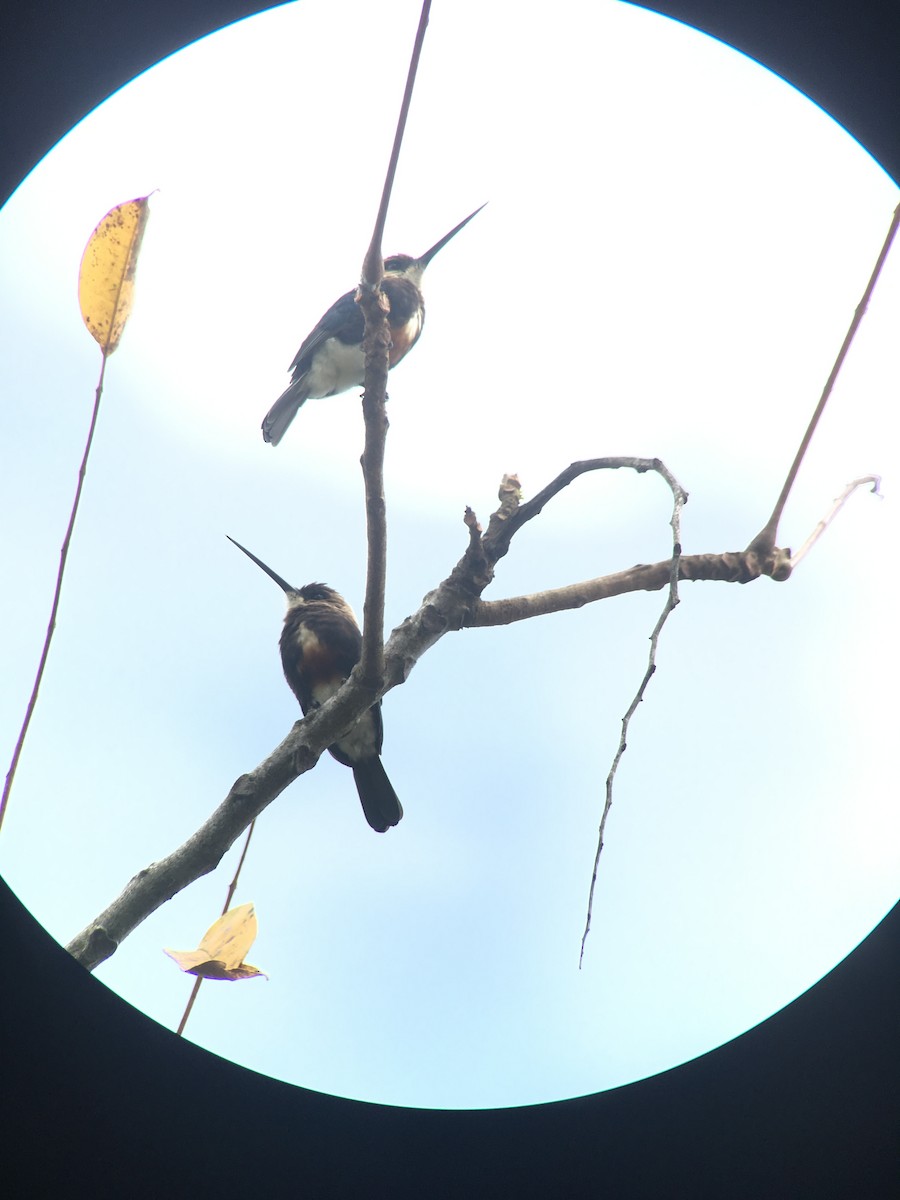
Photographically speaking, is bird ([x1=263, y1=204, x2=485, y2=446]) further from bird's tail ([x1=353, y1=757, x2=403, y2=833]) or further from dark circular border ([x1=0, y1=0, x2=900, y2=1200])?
dark circular border ([x1=0, y1=0, x2=900, y2=1200])

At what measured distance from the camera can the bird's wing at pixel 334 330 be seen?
2906 millimetres

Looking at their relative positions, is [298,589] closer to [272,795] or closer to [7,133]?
[272,795]

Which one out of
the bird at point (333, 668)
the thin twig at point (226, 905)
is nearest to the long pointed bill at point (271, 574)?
the bird at point (333, 668)

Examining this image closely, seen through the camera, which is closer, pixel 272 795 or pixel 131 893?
pixel 131 893

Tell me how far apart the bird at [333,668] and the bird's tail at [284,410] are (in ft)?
1.40

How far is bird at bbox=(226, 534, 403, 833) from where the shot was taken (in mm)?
2754

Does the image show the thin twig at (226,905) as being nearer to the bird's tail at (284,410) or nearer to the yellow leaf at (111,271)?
the yellow leaf at (111,271)

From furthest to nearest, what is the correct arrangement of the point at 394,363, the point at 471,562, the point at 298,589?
the point at 298,589 → the point at 394,363 → the point at 471,562

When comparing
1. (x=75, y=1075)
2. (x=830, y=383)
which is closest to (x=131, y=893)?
(x=75, y=1075)

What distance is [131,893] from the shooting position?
4.70 ft

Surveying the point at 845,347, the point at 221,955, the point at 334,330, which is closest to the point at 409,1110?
the point at 221,955

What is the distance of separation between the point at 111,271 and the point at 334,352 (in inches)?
61.0

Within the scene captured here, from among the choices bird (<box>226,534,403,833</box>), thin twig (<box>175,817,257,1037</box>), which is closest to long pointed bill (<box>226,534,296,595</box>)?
bird (<box>226,534,403,833</box>)

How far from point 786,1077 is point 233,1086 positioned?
777 mm
